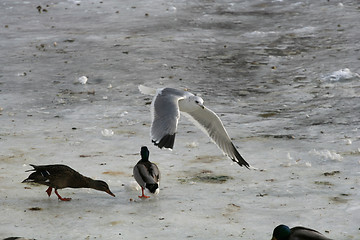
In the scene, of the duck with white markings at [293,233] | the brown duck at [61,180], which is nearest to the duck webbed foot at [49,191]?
the brown duck at [61,180]

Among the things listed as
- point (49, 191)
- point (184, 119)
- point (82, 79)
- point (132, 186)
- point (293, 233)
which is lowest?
point (184, 119)

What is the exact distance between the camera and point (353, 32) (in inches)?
579

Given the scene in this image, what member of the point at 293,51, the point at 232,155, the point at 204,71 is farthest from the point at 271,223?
the point at 293,51

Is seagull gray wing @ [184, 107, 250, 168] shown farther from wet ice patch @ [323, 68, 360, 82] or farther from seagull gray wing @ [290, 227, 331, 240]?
wet ice patch @ [323, 68, 360, 82]

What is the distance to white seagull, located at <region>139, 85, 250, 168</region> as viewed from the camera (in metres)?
6.70

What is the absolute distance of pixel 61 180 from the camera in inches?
246

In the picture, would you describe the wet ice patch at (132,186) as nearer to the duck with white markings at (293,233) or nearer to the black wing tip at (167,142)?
the black wing tip at (167,142)

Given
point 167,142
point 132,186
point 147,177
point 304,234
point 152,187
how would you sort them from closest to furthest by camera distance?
point 304,234, point 152,187, point 147,177, point 167,142, point 132,186

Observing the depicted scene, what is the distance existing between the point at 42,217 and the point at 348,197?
2.96m

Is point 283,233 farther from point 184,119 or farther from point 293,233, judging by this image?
point 184,119

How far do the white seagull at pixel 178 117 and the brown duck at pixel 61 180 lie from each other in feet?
2.45

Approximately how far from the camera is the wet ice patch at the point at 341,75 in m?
11.7

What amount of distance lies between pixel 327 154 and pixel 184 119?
9.12 ft

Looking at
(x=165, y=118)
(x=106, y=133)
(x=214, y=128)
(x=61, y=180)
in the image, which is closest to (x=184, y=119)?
(x=106, y=133)
